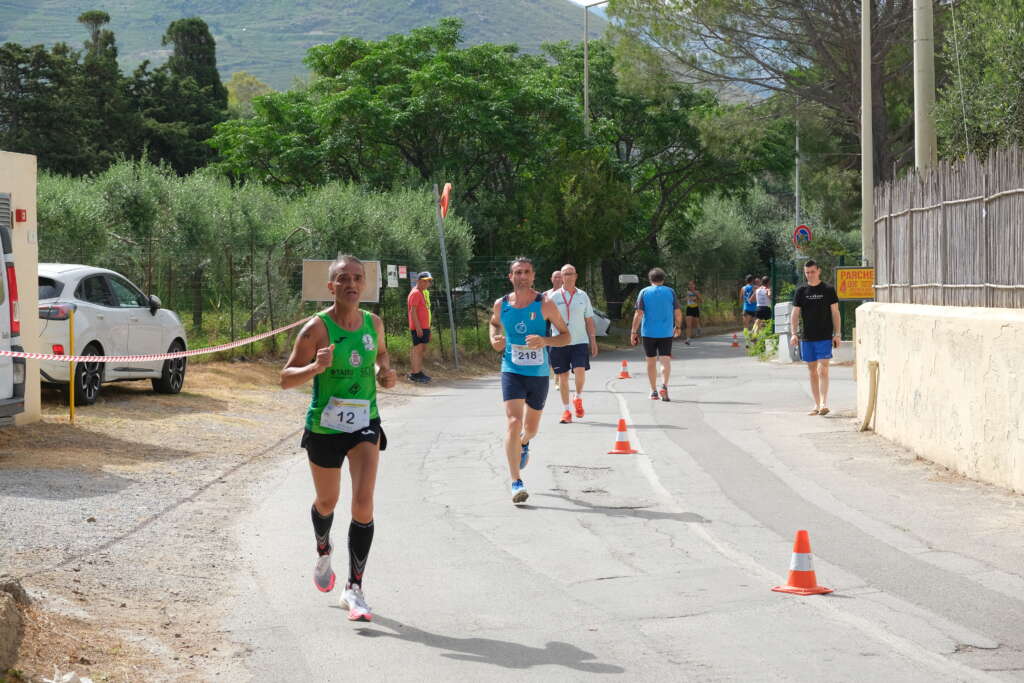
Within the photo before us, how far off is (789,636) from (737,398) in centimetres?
1411

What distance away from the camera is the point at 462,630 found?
6547 millimetres

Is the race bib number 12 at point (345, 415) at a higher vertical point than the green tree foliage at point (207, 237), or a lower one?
lower

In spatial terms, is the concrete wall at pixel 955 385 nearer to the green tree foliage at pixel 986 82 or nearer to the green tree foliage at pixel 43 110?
the green tree foliage at pixel 986 82

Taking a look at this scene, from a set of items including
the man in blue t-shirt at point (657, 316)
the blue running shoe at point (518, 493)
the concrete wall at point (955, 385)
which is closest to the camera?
the blue running shoe at point (518, 493)

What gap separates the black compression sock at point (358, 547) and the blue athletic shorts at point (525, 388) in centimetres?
385

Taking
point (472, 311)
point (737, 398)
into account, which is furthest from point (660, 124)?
point (737, 398)

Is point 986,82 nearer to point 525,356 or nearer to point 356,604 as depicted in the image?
point 525,356

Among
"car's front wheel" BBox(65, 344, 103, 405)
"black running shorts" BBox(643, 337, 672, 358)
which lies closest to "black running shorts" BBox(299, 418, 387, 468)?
"car's front wheel" BBox(65, 344, 103, 405)

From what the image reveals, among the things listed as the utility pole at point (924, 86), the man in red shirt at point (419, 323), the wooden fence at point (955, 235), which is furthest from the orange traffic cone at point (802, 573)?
the man in red shirt at point (419, 323)

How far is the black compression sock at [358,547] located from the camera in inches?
270

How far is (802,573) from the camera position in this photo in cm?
709

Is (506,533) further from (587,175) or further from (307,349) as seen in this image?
(587,175)

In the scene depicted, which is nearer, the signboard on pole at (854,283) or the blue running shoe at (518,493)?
the blue running shoe at (518,493)

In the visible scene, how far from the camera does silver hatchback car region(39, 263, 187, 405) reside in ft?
51.0
